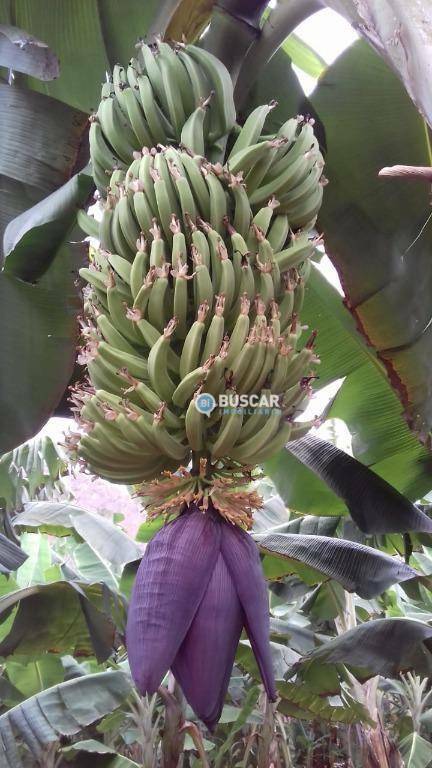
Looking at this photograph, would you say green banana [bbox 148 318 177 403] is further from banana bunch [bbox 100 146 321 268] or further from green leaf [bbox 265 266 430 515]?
green leaf [bbox 265 266 430 515]

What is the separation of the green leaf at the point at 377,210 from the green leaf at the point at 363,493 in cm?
26

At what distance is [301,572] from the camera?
2689 mm

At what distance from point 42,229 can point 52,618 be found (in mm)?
1723

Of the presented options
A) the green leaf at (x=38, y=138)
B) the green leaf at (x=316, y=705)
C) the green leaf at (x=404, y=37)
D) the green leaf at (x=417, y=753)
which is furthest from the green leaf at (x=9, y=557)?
the green leaf at (x=417, y=753)

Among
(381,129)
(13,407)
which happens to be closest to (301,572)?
(13,407)

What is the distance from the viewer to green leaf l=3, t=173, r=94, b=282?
1.27 metres

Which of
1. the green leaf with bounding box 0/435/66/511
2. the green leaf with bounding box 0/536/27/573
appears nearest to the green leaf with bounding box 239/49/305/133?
the green leaf with bounding box 0/536/27/573

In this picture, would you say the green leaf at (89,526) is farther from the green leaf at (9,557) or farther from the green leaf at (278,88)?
the green leaf at (278,88)

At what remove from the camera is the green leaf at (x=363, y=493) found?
185cm

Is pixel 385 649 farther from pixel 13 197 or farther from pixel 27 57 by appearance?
pixel 27 57

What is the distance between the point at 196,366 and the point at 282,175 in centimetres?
48

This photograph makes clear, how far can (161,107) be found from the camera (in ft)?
4.13

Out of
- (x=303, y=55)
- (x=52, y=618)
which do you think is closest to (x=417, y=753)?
(x=52, y=618)

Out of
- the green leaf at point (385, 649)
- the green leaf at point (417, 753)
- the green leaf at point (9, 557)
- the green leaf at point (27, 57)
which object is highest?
the green leaf at point (27, 57)
